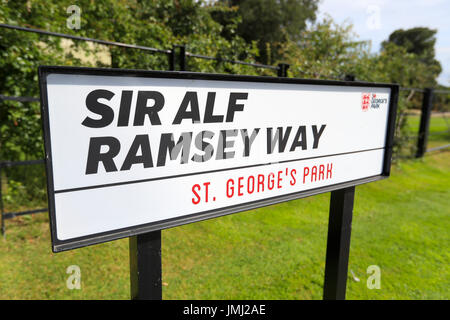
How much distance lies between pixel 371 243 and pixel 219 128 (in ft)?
9.79

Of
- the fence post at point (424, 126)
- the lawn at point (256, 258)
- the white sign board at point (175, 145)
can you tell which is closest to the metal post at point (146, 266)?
the white sign board at point (175, 145)

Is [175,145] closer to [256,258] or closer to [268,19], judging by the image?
[256,258]

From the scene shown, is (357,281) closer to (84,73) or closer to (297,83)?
(297,83)

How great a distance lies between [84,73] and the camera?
93 cm

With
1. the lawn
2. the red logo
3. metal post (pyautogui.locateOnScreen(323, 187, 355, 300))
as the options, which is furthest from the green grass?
the red logo

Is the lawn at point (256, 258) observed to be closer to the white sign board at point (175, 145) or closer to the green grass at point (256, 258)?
the green grass at point (256, 258)

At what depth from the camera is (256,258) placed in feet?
10.2

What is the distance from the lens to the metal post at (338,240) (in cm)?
175

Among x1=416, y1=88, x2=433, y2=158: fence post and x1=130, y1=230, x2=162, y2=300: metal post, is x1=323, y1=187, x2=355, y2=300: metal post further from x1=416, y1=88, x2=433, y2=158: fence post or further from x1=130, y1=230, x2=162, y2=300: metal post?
x1=416, y1=88, x2=433, y2=158: fence post

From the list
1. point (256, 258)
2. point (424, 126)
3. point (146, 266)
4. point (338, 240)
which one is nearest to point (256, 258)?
point (256, 258)

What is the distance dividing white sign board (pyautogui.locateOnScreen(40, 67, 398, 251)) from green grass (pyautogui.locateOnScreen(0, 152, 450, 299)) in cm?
149

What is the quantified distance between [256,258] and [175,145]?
2258 mm

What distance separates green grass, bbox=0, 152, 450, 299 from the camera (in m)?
2.61

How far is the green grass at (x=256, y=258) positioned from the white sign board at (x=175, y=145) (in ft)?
4.88
